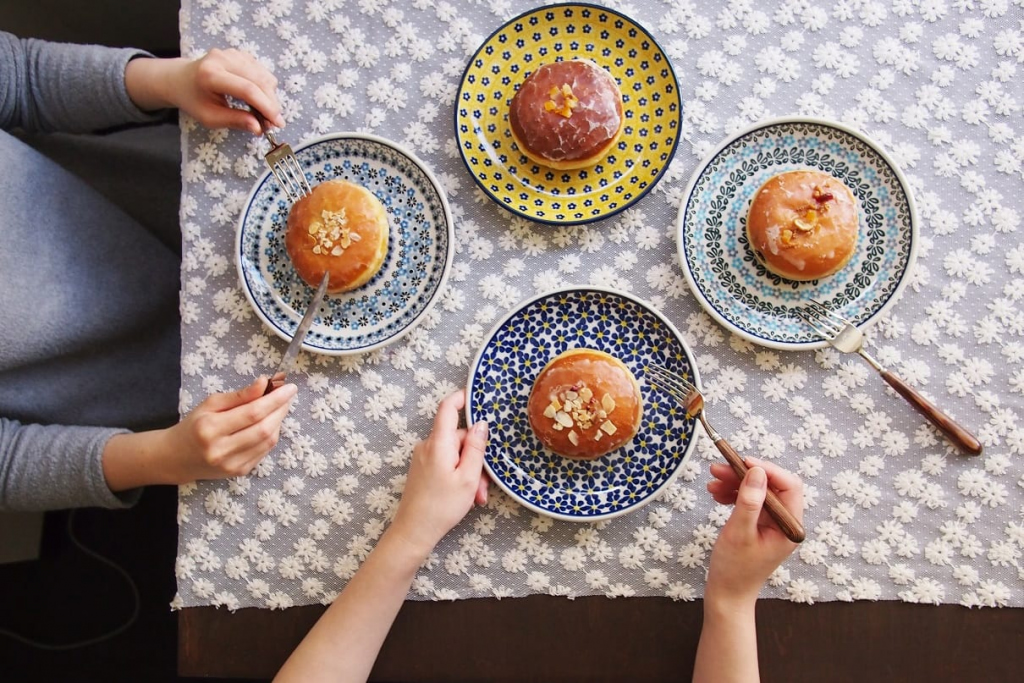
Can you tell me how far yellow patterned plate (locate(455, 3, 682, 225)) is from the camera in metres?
1.22

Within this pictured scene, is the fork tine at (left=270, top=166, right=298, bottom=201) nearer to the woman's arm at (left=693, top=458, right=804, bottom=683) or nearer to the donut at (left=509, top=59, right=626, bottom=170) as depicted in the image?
the donut at (left=509, top=59, right=626, bottom=170)

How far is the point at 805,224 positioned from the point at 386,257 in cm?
70

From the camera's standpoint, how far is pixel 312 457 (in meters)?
1.24

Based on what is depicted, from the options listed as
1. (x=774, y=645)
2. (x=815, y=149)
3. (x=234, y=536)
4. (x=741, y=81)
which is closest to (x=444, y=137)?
(x=741, y=81)

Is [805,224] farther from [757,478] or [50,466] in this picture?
[50,466]

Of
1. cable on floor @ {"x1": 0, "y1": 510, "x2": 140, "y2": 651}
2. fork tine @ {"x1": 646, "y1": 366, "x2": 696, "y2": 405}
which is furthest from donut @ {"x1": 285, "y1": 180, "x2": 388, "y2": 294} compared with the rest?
cable on floor @ {"x1": 0, "y1": 510, "x2": 140, "y2": 651}

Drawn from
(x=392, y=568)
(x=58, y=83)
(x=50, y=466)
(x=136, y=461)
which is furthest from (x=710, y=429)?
(x=58, y=83)

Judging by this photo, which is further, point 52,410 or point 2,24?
point 2,24

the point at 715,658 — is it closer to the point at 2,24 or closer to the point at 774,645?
the point at 774,645

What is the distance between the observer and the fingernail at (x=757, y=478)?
1.08 m

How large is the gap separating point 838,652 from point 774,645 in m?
0.10

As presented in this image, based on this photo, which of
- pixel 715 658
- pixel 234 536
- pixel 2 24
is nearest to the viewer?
pixel 715 658

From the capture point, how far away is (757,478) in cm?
108

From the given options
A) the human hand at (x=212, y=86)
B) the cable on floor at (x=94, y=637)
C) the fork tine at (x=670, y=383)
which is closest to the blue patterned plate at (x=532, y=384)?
the fork tine at (x=670, y=383)
